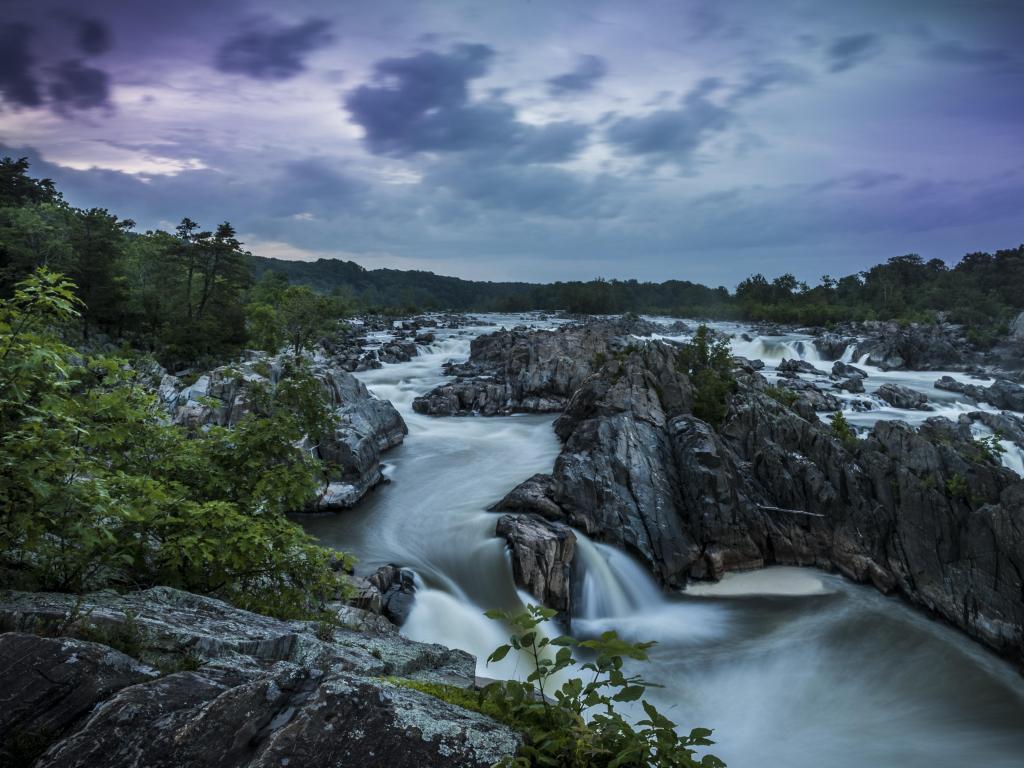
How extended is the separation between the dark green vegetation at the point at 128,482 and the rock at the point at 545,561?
7.78 meters

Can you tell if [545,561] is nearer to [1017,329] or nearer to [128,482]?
[128,482]

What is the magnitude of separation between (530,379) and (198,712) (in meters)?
31.4

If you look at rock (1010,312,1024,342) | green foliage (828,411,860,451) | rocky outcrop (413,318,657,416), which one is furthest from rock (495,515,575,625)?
rock (1010,312,1024,342)

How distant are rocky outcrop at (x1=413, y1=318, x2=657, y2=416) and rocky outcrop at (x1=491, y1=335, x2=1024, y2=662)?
12804mm

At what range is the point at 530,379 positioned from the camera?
34.5 m

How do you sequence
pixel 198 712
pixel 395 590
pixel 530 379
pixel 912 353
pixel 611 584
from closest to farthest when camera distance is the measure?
pixel 198 712, pixel 395 590, pixel 611 584, pixel 530 379, pixel 912 353

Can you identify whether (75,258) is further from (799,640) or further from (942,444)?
(942,444)

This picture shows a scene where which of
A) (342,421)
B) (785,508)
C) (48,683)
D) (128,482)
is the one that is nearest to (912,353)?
(785,508)

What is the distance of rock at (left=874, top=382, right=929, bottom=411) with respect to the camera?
32.7 metres

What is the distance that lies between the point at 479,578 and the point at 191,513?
10.8m

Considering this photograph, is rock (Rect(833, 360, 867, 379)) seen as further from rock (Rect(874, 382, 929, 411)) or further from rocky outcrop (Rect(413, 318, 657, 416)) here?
rocky outcrop (Rect(413, 318, 657, 416))

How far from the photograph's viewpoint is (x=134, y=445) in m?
6.56

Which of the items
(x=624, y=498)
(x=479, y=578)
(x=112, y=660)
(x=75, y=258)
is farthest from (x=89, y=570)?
(x=75, y=258)

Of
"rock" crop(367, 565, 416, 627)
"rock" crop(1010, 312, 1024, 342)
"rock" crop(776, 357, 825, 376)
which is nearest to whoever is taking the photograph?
"rock" crop(367, 565, 416, 627)
